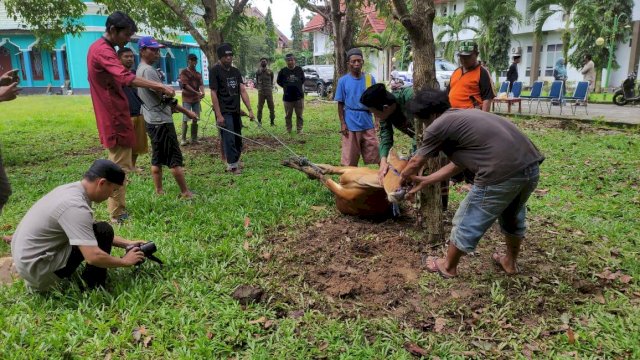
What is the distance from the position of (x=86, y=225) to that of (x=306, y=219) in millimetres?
2326

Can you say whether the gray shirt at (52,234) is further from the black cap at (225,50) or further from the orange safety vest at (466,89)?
the orange safety vest at (466,89)

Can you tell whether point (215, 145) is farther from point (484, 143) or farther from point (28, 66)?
point (28, 66)

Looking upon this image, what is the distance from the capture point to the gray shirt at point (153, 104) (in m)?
5.24

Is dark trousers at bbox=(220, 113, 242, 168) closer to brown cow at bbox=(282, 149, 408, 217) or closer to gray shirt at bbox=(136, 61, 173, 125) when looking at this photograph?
gray shirt at bbox=(136, 61, 173, 125)

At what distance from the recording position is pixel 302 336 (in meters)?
2.86

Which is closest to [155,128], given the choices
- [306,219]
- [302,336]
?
[306,219]

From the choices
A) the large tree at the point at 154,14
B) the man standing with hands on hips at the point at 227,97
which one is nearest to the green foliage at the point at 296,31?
the large tree at the point at 154,14

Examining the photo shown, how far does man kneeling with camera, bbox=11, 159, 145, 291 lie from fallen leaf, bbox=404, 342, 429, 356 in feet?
6.53

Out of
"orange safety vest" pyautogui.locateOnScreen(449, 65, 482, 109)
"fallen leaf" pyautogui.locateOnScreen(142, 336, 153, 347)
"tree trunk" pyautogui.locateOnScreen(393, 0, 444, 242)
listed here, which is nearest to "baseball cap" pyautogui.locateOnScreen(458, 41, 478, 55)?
"orange safety vest" pyautogui.locateOnScreen(449, 65, 482, 109)

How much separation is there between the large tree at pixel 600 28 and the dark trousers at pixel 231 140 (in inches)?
841

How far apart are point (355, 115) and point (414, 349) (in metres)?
3.11

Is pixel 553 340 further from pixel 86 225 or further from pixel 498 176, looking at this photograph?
pixel 86 225

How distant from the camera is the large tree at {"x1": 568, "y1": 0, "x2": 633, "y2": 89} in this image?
22058 mm

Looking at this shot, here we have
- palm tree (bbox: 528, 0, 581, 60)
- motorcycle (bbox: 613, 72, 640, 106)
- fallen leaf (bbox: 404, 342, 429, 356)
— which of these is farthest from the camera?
palm tree (bbox: 528, 0, 581, 60)
